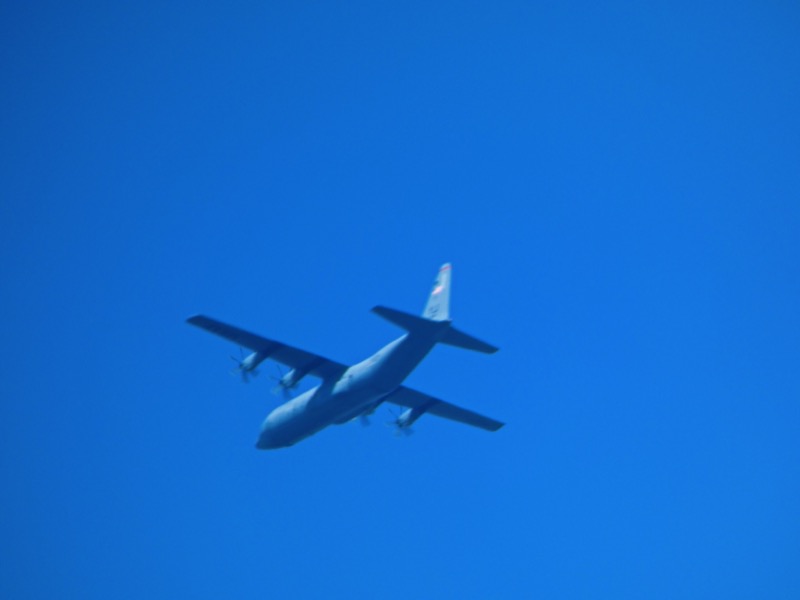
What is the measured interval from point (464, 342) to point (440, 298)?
3162 mm

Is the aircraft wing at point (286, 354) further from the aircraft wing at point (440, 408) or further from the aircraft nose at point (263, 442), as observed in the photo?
the aircraft wing at point (440, 408)

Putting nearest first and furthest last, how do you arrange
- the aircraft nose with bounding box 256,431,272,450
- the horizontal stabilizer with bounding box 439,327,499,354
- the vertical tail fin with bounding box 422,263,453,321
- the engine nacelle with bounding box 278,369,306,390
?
1. the horizontal stabilizer with bounding box 439,327,499,354
2. the vertical tail fin with bounding box 422,263,453,321
3. the engine nacelle with bounding box 278,369,306,390
4. the aircraft nose with bounding box 256,431,272,450

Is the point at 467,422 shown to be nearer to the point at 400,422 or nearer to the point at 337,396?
the point at 400,422

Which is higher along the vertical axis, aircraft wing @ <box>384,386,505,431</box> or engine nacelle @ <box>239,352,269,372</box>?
aircraft wing @ <box>384,386,505,431</box>

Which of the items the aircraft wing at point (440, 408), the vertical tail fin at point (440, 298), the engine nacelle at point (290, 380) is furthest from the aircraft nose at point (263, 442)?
the vertical tail fin at point (440, 298)

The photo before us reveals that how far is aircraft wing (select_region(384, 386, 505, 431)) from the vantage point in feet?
130

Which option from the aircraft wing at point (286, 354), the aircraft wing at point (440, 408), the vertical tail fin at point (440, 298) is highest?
the vertical tail fin at point (440, 298)

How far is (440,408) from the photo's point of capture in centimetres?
4059

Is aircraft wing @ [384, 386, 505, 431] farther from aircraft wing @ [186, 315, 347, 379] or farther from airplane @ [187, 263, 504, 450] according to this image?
aircraft wing @ [186, 315, 347, 379]

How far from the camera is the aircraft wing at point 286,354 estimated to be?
33906mm

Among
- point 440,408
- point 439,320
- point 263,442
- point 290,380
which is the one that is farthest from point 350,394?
point 440,408

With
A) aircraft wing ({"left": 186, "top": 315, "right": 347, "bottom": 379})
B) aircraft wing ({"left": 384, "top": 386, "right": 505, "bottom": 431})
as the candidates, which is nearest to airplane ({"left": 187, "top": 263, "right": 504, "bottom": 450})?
aircraft wing ({"left": 186, "top": 315, "right": 347, "bottom": 379})

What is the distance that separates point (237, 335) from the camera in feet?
112

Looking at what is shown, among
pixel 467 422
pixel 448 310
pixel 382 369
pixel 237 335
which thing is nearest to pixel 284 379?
pixel 237 335
